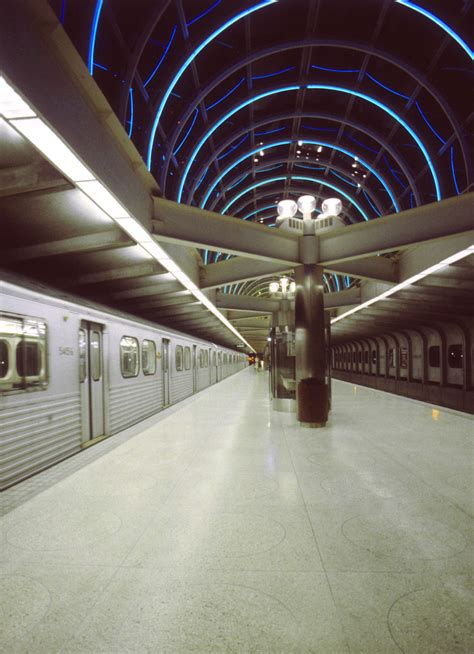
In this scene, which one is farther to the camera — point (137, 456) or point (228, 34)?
point (228, 34)

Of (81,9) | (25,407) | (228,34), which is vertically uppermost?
(228,34)

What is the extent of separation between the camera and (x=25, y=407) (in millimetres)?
4293

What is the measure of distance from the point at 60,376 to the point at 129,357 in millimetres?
2974

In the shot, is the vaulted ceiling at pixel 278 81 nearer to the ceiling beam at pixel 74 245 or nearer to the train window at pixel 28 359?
the ceiling beam at pixel 74 245

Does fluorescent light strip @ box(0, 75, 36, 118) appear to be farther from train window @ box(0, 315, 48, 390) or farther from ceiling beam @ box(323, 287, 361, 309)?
ceiling beam @ box(323, 287, 361, 309)

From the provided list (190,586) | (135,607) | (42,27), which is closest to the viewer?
(135,607)

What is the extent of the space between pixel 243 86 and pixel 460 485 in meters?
16.2

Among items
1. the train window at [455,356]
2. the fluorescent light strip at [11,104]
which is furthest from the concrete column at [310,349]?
the train window at [455,356]

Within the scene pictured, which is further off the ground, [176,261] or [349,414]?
[176,261]

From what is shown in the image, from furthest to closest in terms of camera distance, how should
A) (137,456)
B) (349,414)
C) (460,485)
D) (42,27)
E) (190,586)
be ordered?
(349,414) → (137,456) → (460,485) → (42,27) → (190,586)

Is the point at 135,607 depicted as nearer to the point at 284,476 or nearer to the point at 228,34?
the point at 284,476

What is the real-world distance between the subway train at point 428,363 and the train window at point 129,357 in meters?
10.7

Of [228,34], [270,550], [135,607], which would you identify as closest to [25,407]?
[135,607]

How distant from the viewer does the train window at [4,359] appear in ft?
13.0
